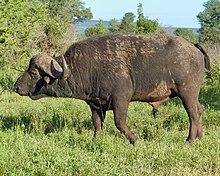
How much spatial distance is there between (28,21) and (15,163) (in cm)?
840

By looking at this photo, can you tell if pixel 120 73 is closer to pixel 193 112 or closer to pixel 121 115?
pixel 121 115

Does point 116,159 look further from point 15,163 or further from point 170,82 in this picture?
point 170,82

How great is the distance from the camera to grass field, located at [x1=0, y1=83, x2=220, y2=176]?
15.7ft

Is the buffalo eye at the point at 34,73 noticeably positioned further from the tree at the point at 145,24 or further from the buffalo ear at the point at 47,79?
the tree at the point at 145,24

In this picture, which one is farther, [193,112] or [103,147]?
[193,112]

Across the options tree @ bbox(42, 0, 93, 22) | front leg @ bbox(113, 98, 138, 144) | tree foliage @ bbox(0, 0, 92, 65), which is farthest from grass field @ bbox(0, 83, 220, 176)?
tree @ bbox(42, 0, 93, 22)

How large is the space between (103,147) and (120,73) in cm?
120

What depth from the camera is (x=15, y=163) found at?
482 centimetres

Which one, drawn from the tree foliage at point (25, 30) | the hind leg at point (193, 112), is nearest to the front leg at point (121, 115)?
the hind leg at point (193, 112)

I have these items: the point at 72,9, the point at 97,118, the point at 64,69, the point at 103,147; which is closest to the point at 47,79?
the point at 64,69

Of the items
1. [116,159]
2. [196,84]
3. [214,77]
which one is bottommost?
[214,77]

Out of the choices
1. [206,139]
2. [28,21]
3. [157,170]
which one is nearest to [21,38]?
[28,21]

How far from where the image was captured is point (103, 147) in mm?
5578

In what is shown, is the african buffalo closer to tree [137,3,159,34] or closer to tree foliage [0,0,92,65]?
tree foliage [0,0,92,65]
